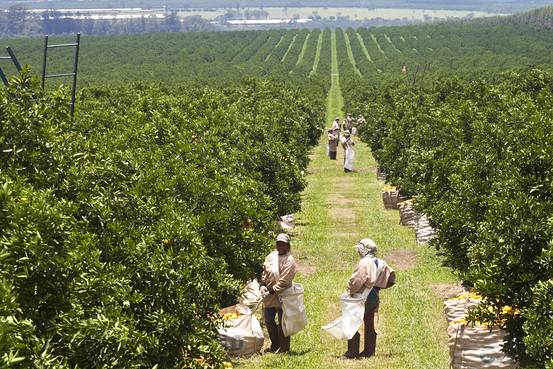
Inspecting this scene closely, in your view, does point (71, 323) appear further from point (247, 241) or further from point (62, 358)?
point (247, 241)

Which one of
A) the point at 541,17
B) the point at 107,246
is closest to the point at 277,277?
the point at 107,246

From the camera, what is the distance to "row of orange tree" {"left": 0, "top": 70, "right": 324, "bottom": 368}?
9.96 meters

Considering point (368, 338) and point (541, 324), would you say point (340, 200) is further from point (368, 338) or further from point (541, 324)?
point (541, 324)

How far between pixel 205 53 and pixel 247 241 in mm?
114064

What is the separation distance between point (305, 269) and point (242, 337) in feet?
32.6

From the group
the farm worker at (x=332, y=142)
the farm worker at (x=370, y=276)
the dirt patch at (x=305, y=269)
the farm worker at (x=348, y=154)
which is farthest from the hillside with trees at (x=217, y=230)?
the farm worker at (x=332, y=142)

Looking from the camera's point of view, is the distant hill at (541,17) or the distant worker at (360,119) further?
the distant hill at (541,17)

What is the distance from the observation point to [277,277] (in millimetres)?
16453

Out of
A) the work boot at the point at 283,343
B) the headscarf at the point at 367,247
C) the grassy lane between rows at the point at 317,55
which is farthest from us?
the grassy lane between rows at the point at 317,55

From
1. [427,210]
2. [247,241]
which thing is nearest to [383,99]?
[427,210]

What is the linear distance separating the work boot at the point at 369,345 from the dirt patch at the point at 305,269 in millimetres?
8940

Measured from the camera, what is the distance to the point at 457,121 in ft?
96.6

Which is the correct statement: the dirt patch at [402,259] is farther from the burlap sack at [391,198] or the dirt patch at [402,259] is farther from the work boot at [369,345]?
the work boot at [369,345]

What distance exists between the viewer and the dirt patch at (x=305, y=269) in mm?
26188
